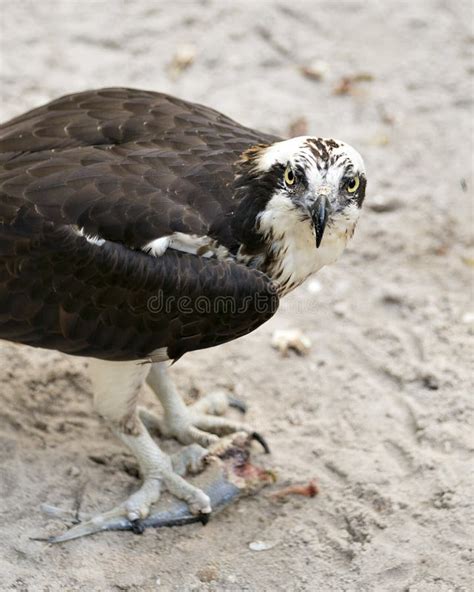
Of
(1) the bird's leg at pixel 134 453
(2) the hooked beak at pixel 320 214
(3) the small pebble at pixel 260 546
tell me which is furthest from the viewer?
(1) the bird's leg at pixel 134 453

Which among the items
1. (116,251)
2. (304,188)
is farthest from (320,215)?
(116,251)

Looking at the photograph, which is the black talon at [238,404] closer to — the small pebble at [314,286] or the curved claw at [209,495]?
the curved claw at [209,495]

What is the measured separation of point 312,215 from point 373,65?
4117 mm

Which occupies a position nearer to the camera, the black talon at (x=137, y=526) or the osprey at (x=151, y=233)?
the osprey at (x=151, y=233)

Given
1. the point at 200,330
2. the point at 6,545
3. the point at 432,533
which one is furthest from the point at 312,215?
the point at 6,545

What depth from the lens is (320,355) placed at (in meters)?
6.23

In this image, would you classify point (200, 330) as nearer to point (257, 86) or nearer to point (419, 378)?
point (419, 378)

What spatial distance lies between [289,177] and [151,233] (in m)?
0.71

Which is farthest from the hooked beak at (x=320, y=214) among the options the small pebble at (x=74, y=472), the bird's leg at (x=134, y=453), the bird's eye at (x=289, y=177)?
the small pebble at (x=74, y=472)

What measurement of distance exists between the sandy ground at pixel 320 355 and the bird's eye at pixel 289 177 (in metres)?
1.72

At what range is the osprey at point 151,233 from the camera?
4.61 m

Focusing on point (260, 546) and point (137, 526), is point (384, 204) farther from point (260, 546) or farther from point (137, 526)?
point (137, 526)

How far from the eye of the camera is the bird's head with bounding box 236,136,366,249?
456cm

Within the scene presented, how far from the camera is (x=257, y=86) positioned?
7980 millimetres
